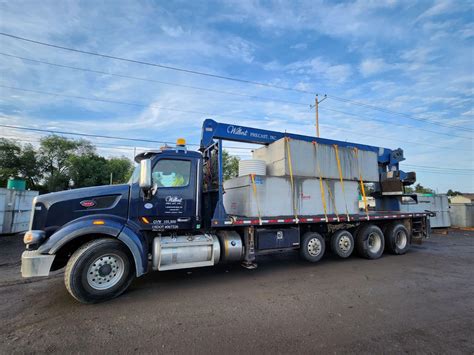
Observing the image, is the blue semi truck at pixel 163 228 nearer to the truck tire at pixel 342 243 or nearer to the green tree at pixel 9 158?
the truck tire at pixel 342 243

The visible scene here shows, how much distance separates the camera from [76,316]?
3.91 metres

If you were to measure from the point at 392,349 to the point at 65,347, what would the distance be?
12.9 feet

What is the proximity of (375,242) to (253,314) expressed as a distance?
5.92 meters

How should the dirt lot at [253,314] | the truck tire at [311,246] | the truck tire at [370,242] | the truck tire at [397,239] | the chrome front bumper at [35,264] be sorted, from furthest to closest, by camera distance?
1. the truck tire at [397,239]
2. the truck tire at [370,242]
3. the truck tire at [311,246]
4. the chrome front bumper at [35,264]
5. the dirt lot at [253,314]

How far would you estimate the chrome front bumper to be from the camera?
4.13 meters

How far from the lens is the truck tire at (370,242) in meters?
7.75

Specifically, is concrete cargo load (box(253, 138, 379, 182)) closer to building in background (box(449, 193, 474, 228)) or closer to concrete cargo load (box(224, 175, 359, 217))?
concrete cargo load (box(224, 175, 359, 217))

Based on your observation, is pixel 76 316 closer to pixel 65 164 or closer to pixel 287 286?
pixel 287 286

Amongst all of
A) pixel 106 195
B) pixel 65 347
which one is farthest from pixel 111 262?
pixel 65 347

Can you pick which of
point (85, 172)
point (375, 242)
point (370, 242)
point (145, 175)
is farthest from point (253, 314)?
point (85, 172)

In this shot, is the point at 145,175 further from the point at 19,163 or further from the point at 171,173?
the point at 19,163

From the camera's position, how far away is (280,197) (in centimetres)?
644

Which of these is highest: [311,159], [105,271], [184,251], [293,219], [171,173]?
[311,159]

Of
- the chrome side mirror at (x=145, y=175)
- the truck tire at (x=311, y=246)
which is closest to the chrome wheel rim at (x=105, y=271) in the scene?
the chrome side mirror at (x=145, y=175)
